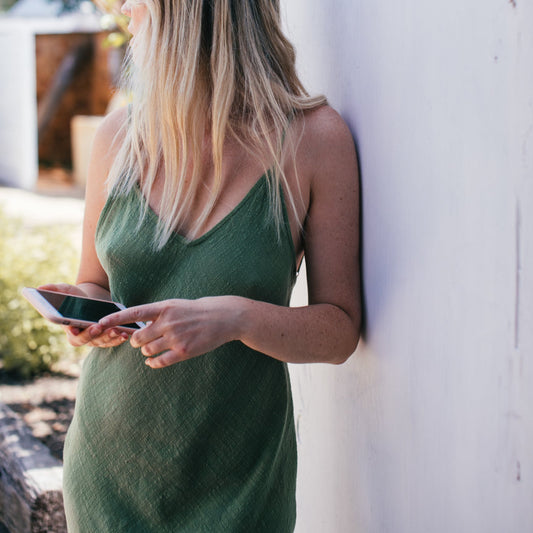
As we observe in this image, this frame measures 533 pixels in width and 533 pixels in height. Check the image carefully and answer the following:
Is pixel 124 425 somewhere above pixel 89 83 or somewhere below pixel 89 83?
below

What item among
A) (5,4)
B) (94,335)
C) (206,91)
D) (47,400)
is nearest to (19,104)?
(5,4)

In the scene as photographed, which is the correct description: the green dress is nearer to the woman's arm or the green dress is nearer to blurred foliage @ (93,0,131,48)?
the woman's arm

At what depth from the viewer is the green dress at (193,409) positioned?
1.57 meters

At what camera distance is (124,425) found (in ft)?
5.42


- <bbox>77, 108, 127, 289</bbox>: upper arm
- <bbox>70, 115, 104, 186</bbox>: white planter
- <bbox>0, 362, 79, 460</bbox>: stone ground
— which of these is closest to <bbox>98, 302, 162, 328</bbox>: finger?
<bbox>77, 108, 127, 289</bbox>: upper arm

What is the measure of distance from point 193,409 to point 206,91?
0.66 m

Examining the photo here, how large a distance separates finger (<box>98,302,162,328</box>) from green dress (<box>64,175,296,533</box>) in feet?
0.76

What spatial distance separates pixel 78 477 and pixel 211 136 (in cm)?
78

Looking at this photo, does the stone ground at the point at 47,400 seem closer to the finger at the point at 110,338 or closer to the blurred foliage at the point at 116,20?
the blurred foliage at the point at 116,20

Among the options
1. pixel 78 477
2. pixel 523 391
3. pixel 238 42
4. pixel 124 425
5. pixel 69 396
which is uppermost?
pixel 238 42

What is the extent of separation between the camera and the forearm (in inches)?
56.4

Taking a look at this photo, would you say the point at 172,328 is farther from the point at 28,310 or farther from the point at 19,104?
the point at 19,104

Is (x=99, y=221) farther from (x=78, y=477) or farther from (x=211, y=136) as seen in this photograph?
(x=78, y=477)

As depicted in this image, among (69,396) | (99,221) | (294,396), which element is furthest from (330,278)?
(69,396)
